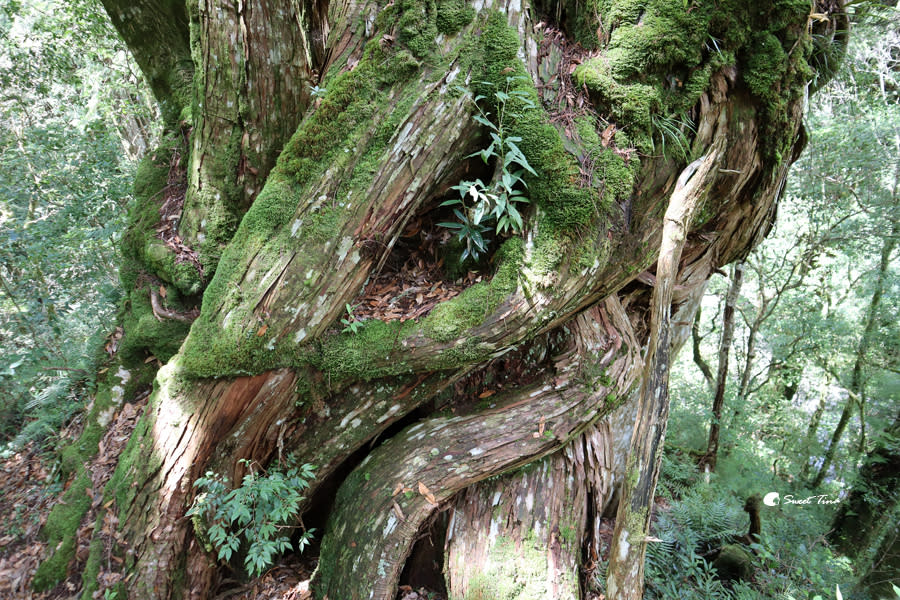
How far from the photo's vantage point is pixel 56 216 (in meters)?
5.12

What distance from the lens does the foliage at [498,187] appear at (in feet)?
8.66

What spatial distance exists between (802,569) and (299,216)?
580 centimetres

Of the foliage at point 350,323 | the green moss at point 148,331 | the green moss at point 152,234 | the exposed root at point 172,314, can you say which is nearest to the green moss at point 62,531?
the green moss at point 148,331

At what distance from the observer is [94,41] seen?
6402 mm

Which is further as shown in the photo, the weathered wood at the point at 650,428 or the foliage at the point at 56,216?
the foliage at the point at 56,216

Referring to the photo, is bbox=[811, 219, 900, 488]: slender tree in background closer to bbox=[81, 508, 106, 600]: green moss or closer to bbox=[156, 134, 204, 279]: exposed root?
bbox=[156, 134, 204, 279]: exposed root

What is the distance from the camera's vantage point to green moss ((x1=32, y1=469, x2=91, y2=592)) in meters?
2.87

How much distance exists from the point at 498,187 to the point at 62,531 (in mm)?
3833

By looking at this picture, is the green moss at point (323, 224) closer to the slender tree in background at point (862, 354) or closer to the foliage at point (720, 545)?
the foliage at point (720, 545)

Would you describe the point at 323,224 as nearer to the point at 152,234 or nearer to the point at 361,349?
the point at 361,349

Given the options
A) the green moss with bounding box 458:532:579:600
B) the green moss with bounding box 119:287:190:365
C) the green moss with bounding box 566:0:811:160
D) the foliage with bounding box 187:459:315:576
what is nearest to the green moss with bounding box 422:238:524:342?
the green moss with bounding box 566:0:811:160

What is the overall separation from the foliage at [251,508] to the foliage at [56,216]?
2030 mm

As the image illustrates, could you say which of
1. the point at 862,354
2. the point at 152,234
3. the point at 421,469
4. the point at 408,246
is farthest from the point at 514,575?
the point at 862,354

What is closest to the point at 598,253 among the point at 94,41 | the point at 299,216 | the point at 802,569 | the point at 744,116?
the point at 744,116
